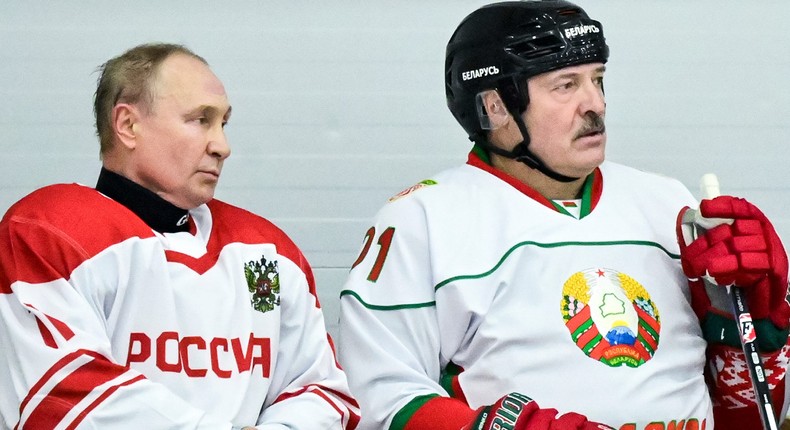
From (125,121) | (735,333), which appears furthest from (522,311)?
(125,121)

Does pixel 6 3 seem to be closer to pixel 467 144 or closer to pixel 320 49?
pixel 320 49

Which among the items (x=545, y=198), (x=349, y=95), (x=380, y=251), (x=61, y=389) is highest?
(x=349, y=95)

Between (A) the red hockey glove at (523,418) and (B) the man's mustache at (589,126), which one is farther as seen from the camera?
(B) the man's mustache at (589,126)

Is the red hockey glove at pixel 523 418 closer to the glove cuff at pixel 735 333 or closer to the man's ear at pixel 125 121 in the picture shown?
the glove cuff at pixel 735 333

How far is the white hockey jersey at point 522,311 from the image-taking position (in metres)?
2.82

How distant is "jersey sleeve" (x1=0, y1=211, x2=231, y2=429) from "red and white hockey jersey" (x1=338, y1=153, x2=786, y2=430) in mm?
590

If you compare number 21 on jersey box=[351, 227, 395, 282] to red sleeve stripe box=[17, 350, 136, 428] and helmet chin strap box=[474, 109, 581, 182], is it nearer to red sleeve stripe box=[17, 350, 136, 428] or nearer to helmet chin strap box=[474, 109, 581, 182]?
helmet chin strap box=[474, 109, 581, 182]

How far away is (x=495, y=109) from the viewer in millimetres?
3119

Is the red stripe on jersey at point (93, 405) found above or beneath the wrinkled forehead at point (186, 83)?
beneath

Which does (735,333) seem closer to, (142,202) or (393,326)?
(393,326)

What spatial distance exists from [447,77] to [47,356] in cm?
129

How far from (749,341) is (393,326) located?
30.0 inches

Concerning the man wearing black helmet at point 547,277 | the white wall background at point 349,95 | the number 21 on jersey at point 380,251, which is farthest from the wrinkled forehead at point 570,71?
the white wall background at point 349,95

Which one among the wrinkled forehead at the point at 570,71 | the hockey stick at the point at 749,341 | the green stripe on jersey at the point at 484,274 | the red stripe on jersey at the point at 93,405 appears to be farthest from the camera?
the wrinkled forehead at the point at 570,71
